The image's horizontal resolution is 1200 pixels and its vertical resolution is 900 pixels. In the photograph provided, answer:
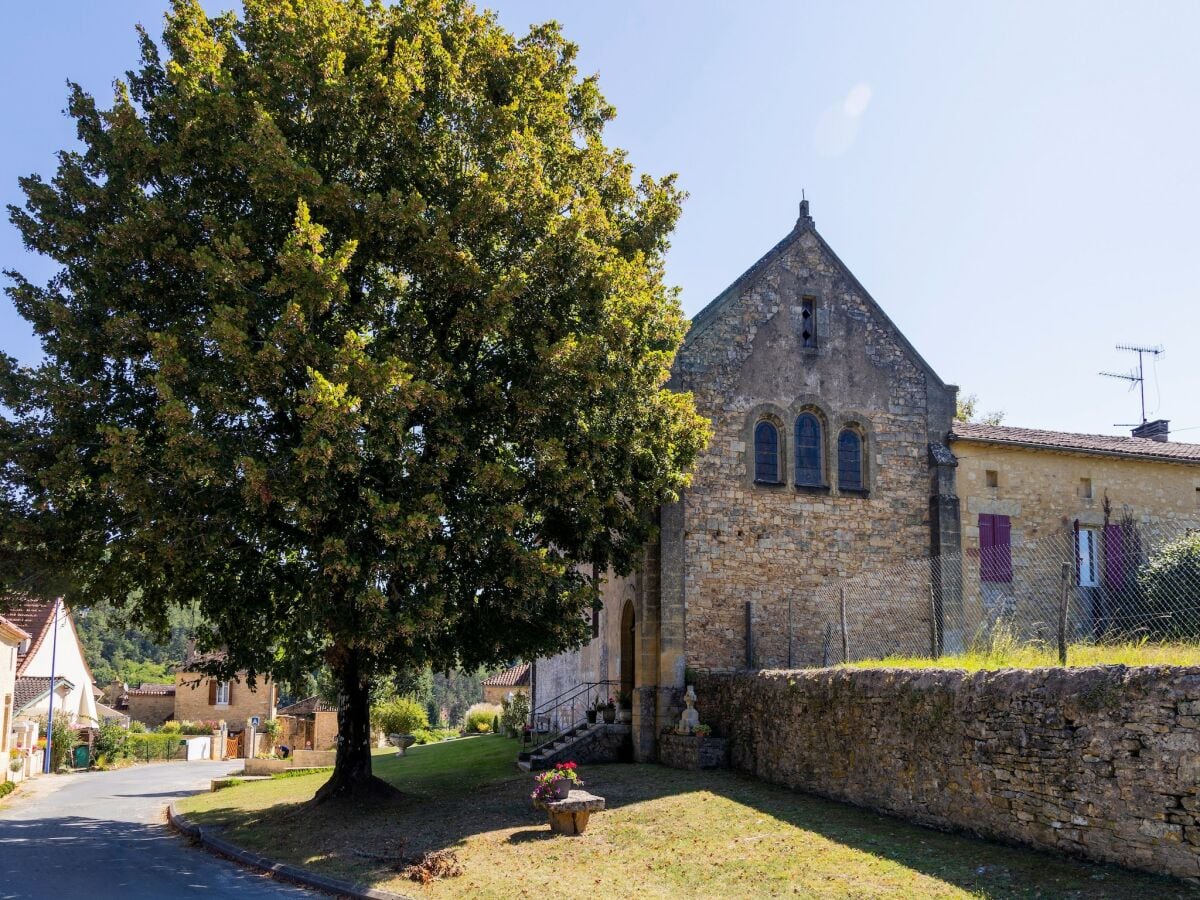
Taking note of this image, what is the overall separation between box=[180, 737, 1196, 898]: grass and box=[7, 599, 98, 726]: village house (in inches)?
949

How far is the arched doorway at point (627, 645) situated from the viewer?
24125mm

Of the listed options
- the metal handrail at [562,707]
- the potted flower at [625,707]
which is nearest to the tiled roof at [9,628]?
the metal handrail at [562,707]

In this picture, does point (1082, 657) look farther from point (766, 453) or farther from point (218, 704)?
point (218, 704)

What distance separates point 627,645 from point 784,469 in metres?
5.72

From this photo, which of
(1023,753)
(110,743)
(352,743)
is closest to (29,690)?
(110,743)

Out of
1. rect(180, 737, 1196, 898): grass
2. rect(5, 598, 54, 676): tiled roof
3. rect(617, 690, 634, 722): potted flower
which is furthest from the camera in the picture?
rect(5, 598, 54, 676): tiled roof

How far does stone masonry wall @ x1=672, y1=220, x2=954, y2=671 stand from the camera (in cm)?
2195

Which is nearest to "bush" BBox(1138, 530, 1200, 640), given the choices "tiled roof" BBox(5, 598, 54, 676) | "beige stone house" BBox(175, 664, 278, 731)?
"tiled roof" BBox(5, 598, 54, 676)

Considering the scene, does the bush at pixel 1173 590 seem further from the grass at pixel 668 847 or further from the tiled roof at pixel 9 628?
the tiled roof at pixel 9 628

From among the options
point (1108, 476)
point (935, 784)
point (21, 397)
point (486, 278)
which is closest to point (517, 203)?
point (486, 278)

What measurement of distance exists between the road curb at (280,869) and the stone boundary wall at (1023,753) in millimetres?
6742

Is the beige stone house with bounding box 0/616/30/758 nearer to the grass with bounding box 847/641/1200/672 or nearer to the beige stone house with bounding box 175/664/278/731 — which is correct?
the grass with bounding box 847/641/1200/672

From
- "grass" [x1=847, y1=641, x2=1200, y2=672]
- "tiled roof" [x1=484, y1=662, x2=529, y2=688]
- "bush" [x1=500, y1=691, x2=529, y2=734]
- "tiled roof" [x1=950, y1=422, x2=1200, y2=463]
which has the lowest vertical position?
"tiled roof" [x1=484, y1=662, x2=529, y2=688]

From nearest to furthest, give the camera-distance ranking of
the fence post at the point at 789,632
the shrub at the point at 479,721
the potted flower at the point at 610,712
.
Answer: the fence post at the point at 789,632 < the potted flower at the point at 610,712 < the shrub at the point at 479,721
